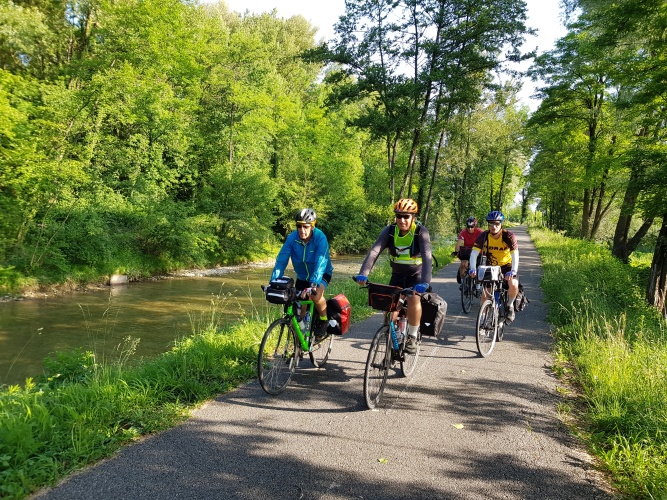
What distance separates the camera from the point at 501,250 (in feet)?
23.3

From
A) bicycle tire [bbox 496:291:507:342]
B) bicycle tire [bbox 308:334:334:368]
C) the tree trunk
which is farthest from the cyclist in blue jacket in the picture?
the tree trunk

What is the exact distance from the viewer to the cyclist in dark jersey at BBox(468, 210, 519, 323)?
6.68 meters

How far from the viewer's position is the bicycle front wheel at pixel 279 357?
450 centimetres

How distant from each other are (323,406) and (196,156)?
23954 millimetres

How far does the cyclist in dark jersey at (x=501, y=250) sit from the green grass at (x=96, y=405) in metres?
4.30

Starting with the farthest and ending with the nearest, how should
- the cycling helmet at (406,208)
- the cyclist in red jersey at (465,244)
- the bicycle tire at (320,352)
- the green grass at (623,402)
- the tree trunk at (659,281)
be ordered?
1. the tree trunk at (659,281)
2. the cyclist in red jersey at (465,244)
3. the bicycle tire at (320,352)
4. the cycling helmet at (406,208)
5. the green grass at (623,402)

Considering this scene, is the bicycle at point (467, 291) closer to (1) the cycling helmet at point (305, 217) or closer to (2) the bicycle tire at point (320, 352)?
(2) the bicycle tire at point (320, 352)

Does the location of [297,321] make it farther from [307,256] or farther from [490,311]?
[490,311]

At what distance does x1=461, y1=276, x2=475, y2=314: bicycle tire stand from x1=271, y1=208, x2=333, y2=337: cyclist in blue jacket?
5.55 m

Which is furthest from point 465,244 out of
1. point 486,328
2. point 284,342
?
point 284,342

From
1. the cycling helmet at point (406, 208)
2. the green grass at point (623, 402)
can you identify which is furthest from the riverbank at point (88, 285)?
the green grass at point (623, 402)

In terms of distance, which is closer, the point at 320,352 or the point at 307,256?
the point at 307,256

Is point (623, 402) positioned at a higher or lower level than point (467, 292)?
lower

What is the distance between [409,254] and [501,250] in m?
2.89
